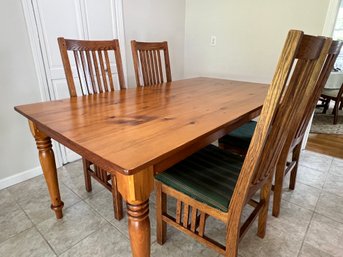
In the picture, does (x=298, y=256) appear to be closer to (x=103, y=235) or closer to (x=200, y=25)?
(x=103, y=235)

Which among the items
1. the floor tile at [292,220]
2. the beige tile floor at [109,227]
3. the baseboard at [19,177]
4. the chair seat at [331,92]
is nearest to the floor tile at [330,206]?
the beige tile floor at [109,227]

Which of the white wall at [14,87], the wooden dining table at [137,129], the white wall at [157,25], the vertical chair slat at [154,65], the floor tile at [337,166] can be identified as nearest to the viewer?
the wooden dining table at [137,129]

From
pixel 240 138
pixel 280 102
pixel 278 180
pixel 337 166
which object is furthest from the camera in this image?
pixel 337 166

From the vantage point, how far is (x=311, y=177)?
6.63 feet

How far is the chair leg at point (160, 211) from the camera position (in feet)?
3.86

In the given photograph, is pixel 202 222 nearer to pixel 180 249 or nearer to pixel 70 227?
pixel 180 249

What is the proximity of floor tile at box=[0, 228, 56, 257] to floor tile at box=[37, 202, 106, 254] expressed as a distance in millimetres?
33

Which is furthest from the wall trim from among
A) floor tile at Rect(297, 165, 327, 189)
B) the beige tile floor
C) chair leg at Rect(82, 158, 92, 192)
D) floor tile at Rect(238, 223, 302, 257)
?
chair leg at Rect(82, 158, 92, 192)

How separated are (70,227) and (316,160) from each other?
2.30 meters

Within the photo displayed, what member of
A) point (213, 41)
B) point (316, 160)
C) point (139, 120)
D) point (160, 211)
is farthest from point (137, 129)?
point (213, 41)

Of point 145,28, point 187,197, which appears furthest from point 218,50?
point 187,197

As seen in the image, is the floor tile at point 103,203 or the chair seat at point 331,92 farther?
the chair seat at point 331,92

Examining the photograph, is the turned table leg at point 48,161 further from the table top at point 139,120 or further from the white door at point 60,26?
the white door at point 60,26

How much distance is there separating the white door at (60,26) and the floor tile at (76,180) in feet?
0.35
